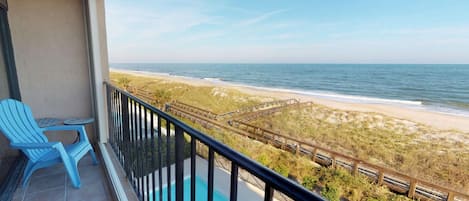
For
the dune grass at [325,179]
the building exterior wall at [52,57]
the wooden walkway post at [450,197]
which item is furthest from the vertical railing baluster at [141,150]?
the wooden walkway post at [450,197]

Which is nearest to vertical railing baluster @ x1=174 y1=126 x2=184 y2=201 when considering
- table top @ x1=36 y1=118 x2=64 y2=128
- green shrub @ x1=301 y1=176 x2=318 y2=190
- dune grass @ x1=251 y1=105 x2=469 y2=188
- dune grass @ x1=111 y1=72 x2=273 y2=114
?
table top @ x1=36 y1=118 x2=64 y2=128

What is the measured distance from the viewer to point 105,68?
2660 millimetres

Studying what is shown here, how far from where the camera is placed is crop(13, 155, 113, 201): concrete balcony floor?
5.96 feet

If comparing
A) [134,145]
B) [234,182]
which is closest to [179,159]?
[234,182]

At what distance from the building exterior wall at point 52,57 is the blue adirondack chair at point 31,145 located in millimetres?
512

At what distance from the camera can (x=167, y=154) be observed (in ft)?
3.45

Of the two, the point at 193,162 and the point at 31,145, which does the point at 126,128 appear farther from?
the point at 193,162

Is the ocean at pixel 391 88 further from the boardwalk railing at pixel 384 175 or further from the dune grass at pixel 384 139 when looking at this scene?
the boardwalk railing at pixel 384 175

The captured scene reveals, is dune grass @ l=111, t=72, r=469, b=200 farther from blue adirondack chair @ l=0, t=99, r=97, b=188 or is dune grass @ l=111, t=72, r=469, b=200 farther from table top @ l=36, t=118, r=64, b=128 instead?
blue adirondack chair @ l=0, t=99, r=97, b=188

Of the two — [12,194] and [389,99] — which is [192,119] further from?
[389,99]

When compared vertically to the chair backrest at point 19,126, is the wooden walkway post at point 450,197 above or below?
below

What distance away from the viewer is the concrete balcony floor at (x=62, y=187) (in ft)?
5.96

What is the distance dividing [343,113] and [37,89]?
46.6 ft

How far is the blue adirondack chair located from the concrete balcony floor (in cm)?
8
